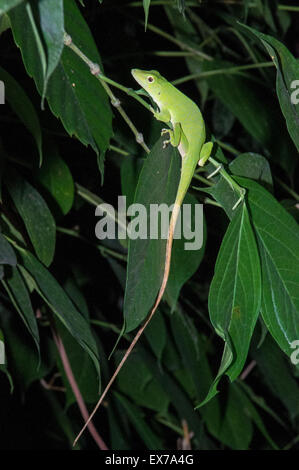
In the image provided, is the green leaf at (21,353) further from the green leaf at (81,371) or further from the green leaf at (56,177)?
the green leaf at (56,177)

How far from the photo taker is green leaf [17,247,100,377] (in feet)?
1.93

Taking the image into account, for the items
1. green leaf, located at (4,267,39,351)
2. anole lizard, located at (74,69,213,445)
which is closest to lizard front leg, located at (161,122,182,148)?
anole lizard, located at (74,69,213,445)

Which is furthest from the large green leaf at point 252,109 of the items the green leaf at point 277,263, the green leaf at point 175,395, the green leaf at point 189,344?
the green leaf at point 277,263

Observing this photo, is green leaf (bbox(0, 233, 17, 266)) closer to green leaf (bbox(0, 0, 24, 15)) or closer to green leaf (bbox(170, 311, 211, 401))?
green leaf (bbox(0, 0, 24, 15))

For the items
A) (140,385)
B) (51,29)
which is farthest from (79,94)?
(140,385)

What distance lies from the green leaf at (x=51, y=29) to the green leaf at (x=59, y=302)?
1.14 ft

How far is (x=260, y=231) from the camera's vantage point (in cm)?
51

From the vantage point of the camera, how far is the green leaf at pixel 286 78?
1.47 feet

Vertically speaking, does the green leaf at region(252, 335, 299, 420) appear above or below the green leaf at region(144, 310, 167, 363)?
below

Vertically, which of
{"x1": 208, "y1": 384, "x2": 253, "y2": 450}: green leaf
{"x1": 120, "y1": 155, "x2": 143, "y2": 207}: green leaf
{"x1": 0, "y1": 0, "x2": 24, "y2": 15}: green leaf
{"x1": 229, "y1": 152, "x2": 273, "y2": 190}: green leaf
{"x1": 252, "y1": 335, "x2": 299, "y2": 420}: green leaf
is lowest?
{"x1": 208, "y1": 384, "x2": 253, "y2": 450}: green leaf

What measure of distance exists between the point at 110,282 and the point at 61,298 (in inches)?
29.2

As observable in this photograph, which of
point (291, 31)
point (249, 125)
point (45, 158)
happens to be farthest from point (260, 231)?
point (291, 31)

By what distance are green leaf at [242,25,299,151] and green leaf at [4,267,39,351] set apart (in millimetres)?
344

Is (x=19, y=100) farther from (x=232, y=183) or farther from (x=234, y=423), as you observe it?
(x=234, y=423)
